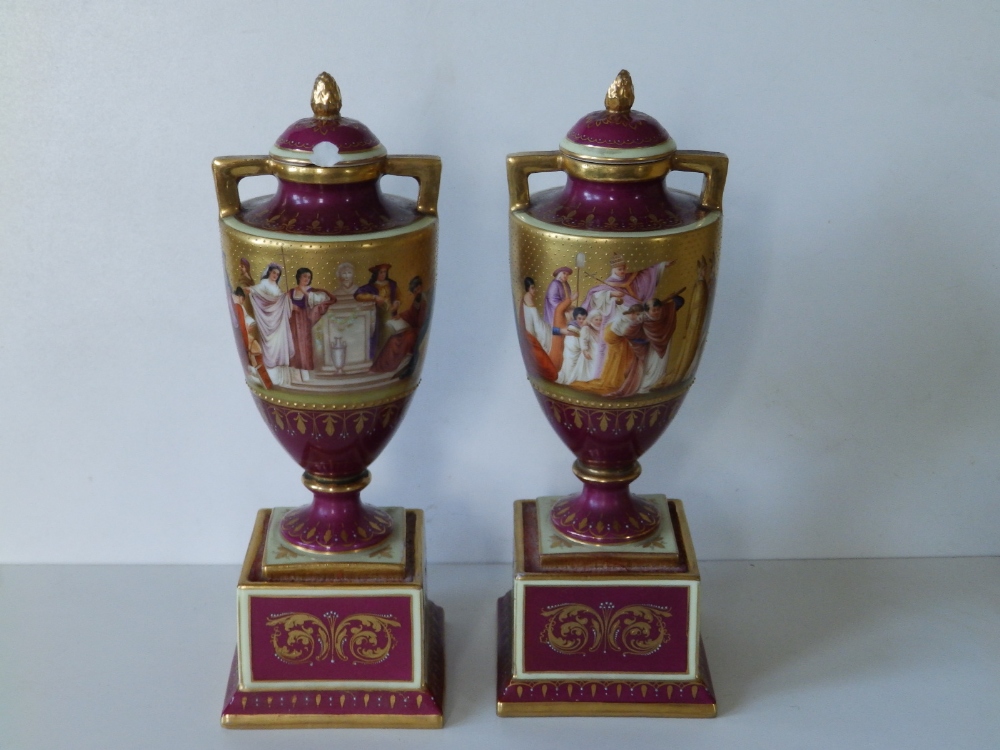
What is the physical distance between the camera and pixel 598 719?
172cm

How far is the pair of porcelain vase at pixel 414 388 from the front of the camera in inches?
60.2

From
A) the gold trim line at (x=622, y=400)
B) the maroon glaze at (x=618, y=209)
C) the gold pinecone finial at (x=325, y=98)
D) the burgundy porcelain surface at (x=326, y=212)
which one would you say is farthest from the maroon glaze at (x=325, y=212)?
the gold trim line at (x=622, y=400)

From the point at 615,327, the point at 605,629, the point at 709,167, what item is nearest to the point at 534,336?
the point at 615,327

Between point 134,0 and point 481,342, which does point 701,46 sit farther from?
point 134,0

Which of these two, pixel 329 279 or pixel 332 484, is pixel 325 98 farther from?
pixel 332 484

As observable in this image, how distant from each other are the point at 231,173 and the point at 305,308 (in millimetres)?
228

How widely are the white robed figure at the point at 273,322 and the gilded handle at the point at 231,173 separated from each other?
12 centimetres

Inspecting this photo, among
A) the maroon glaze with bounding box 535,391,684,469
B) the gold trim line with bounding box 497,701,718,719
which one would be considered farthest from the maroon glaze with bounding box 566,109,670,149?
the gold trim line with bounding box 497,701,718,719

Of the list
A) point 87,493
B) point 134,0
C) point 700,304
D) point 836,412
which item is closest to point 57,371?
point 87,493

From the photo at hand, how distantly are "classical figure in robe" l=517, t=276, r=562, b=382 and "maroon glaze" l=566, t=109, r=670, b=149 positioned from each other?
0.21 meters

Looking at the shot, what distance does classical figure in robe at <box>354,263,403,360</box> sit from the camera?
1525 millimetres

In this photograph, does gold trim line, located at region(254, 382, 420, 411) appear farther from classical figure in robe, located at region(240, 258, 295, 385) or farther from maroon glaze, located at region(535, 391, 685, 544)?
maroon glaze, located at region(535, 391, 685, 544)

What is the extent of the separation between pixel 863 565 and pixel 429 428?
0.85m

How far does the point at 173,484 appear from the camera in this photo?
212 centimetres
